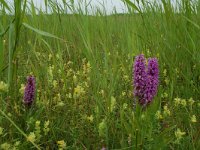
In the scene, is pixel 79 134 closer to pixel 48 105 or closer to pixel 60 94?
pixel 48 105

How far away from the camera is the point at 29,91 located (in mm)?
1442

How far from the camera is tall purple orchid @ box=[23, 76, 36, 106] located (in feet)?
4.63

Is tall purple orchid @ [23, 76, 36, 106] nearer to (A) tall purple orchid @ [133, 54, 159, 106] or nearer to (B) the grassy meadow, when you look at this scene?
(B) the grassy meadow

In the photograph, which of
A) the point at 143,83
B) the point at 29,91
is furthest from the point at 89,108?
the point at 143,83

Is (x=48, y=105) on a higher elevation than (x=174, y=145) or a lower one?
higher

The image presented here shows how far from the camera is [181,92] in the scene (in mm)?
1944

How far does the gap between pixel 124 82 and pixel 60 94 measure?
0.48 m

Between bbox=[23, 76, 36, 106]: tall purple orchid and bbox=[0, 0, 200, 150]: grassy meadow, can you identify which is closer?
bbox=[0, 0, 200, 150]: grassy meadow

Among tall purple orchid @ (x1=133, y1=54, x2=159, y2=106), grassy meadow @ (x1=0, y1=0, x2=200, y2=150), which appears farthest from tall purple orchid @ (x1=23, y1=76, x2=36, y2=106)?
tall purple orchid @ (x1=133, y1=54, x2=159, y2=106)

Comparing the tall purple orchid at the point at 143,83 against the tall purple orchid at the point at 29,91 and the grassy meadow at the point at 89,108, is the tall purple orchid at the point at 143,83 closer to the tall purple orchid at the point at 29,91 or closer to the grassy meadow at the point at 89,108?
the grassy meadow at the point at 89,108

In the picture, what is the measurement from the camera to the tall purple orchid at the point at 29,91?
1.41 m

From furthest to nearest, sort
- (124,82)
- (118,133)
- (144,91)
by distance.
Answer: (124,82)
(118,133)
(144,91)

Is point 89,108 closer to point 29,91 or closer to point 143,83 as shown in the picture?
point 29,91

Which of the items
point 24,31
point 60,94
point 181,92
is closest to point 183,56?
point 181,92
